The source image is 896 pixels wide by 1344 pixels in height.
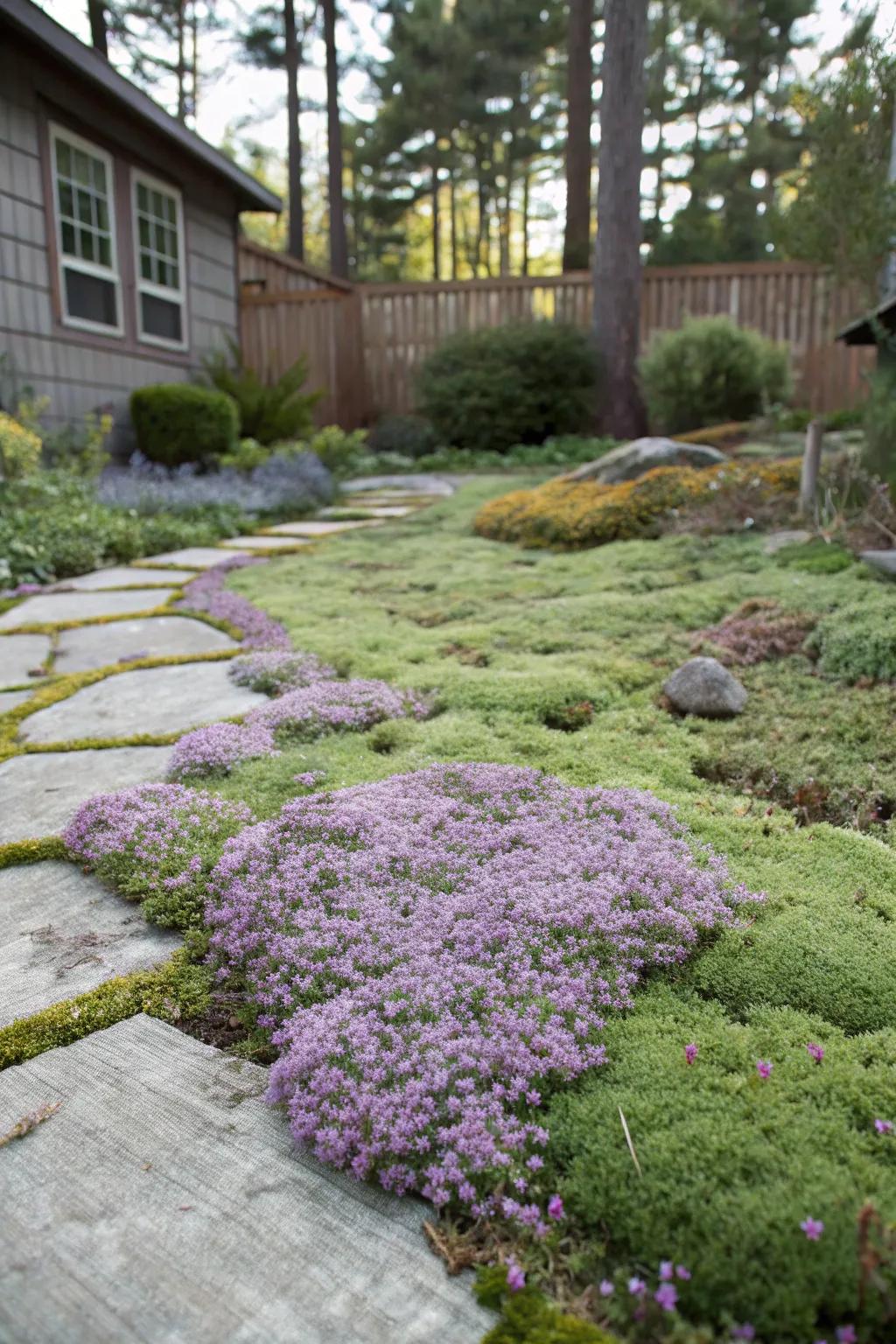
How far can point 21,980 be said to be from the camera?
5.49 ft

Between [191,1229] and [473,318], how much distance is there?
1331cm

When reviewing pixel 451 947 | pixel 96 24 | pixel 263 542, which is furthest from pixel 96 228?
pixel 96 24

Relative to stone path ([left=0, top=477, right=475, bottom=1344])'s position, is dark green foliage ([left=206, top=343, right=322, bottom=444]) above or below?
above

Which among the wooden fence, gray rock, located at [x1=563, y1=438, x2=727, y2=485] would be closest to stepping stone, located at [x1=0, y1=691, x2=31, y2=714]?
gray rock, located at [x1=563, y1=438, x2=727, y2=485]

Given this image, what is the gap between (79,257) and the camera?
8.61m

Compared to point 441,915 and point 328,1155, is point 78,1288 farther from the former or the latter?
point 441,915

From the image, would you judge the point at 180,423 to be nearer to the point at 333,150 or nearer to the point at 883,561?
the point at 883,561

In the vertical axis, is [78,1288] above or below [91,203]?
below

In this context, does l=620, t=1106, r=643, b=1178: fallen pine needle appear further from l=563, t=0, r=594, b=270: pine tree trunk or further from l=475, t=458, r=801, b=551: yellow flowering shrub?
l=563, t=0, r=594, b=270: pine tree trunk

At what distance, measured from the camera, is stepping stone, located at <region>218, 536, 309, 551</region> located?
659cm

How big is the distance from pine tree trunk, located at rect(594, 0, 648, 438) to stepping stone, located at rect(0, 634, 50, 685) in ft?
28.6

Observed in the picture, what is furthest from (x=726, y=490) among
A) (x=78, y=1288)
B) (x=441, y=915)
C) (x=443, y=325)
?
(x=443, y=325)

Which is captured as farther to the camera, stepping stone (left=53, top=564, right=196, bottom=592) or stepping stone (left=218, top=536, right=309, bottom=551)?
stepping stone (left=218, top=536, right=309, bottom=551)

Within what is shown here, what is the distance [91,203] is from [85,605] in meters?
5.99
